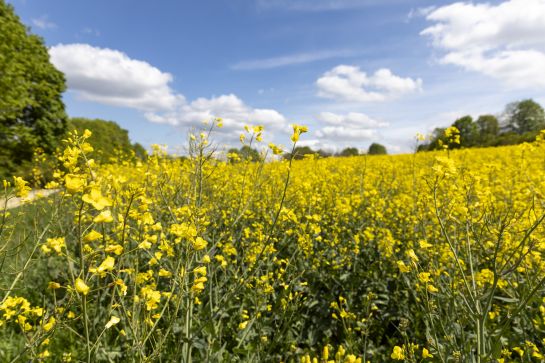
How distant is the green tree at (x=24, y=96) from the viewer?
1366 centimetres

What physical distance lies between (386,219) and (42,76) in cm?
2177

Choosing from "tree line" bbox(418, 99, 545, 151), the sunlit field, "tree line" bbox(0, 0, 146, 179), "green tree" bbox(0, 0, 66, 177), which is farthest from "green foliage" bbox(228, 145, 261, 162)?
"tree line" bbox(418, 99, 545, 151)

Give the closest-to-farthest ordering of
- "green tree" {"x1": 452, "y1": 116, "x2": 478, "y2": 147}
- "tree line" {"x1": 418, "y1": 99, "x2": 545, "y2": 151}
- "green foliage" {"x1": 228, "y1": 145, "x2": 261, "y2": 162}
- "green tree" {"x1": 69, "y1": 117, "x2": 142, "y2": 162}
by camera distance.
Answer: "green foliage" {"x1": 228, "y1": 145, "x2": 261, "y2": 162}, "green tree" {"x1": 69, "y1": 117, "x2": 142, "y2": 162}, "green tree" {"x1": 452, "y1": 116, "x2": 478, "y2": 147}, "tree line" {"x1": 418, "y1": 99, "x2": 545, "y2": 151}

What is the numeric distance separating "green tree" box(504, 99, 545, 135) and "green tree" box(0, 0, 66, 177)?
46024mm

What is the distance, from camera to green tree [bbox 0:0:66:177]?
1366cm

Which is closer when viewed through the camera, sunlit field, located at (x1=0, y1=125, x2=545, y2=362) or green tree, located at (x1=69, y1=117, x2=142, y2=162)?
sunlit field, located at (x1=0, y1=125, x2=545, y2=362)

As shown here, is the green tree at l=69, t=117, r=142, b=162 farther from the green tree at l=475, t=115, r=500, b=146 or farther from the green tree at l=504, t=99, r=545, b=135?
the green tree at l=504, t=99, r=545, b=135

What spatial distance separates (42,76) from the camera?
62.1 feet

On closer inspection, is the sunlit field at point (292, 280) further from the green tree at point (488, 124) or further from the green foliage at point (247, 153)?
the green tree at point (488, 124)

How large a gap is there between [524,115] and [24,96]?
51.1m

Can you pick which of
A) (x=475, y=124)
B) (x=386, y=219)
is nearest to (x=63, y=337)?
(x=386, y=219)

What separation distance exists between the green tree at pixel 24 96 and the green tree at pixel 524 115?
46024 millimetres

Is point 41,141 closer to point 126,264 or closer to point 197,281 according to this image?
point 126,264

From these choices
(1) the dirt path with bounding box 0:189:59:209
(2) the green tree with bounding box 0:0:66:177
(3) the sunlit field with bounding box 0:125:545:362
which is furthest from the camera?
(2) the green tree with bounding box 0:0:66:177
